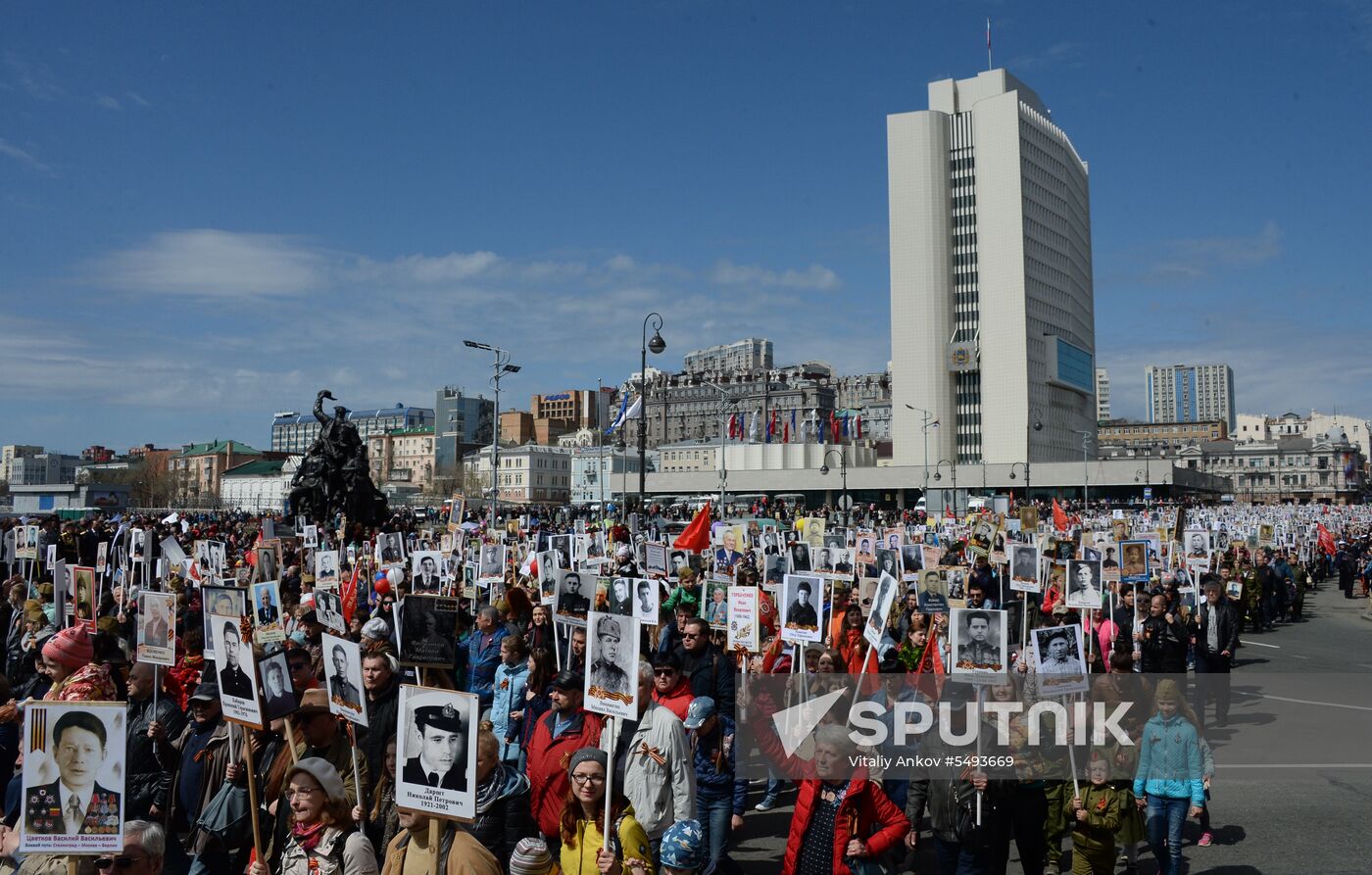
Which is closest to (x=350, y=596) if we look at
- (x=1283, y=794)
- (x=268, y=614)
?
(x=268, y=614)

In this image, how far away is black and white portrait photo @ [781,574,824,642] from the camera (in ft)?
31.2

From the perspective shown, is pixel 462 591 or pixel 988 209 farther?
pixel 988 209

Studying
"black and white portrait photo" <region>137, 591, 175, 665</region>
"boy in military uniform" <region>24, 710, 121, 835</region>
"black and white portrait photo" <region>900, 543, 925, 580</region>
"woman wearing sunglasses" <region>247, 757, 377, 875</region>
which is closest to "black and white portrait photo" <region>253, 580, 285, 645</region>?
"black and white portrait photo" <region>137, 591, 175, 665</region>

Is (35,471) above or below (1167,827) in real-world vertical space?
above

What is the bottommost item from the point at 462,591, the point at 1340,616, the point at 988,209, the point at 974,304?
the point at 1340,616

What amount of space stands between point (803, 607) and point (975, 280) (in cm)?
10622

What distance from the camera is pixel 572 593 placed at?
34.5ft

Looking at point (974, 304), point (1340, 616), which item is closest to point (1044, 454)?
point (974, 304)

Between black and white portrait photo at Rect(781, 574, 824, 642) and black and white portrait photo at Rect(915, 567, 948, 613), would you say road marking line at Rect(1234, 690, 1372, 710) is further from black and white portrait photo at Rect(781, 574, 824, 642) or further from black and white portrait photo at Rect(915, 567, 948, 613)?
black and white portrait photo at Rect(781, 574, 824, 642)

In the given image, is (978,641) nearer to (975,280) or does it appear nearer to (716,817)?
(716,817)

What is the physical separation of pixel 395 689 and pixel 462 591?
9.47 metres

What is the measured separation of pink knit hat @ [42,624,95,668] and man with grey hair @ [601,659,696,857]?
379 centimetres

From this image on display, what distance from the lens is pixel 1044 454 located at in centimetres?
10962

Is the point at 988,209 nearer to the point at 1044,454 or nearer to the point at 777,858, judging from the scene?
→ the point at 1044,454
